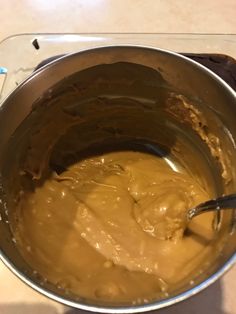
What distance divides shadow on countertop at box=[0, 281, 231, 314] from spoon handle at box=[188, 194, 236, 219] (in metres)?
0.16

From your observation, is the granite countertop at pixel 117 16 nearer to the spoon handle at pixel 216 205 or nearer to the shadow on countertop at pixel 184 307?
the spoon handle at pixel 216 205

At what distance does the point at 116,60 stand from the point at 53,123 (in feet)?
0.56

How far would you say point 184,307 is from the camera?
775 millimetres

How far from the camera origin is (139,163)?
2.91ft

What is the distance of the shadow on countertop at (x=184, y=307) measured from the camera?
77cm

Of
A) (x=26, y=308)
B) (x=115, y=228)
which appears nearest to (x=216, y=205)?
(x=115, y=228)

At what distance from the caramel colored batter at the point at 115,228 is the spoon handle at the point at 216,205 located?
3 cm

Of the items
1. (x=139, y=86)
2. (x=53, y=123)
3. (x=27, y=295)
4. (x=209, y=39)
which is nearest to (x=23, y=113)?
(x=53, y=123)

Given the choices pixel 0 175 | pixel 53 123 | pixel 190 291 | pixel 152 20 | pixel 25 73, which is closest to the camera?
pixel 190 291

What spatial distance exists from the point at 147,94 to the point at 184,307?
0.40 m

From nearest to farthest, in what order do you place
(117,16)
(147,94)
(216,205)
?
(216,205), (147,94), (117,16)

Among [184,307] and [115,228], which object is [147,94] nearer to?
[115,228]

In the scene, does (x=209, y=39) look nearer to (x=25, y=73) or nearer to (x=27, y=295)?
(x=25, y=73)

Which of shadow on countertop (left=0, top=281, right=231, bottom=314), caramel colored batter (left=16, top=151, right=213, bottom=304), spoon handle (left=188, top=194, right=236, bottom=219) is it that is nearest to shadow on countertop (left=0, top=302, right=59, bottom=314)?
shadow on countertop (left=0, top=281, right=231, bottom=314)
